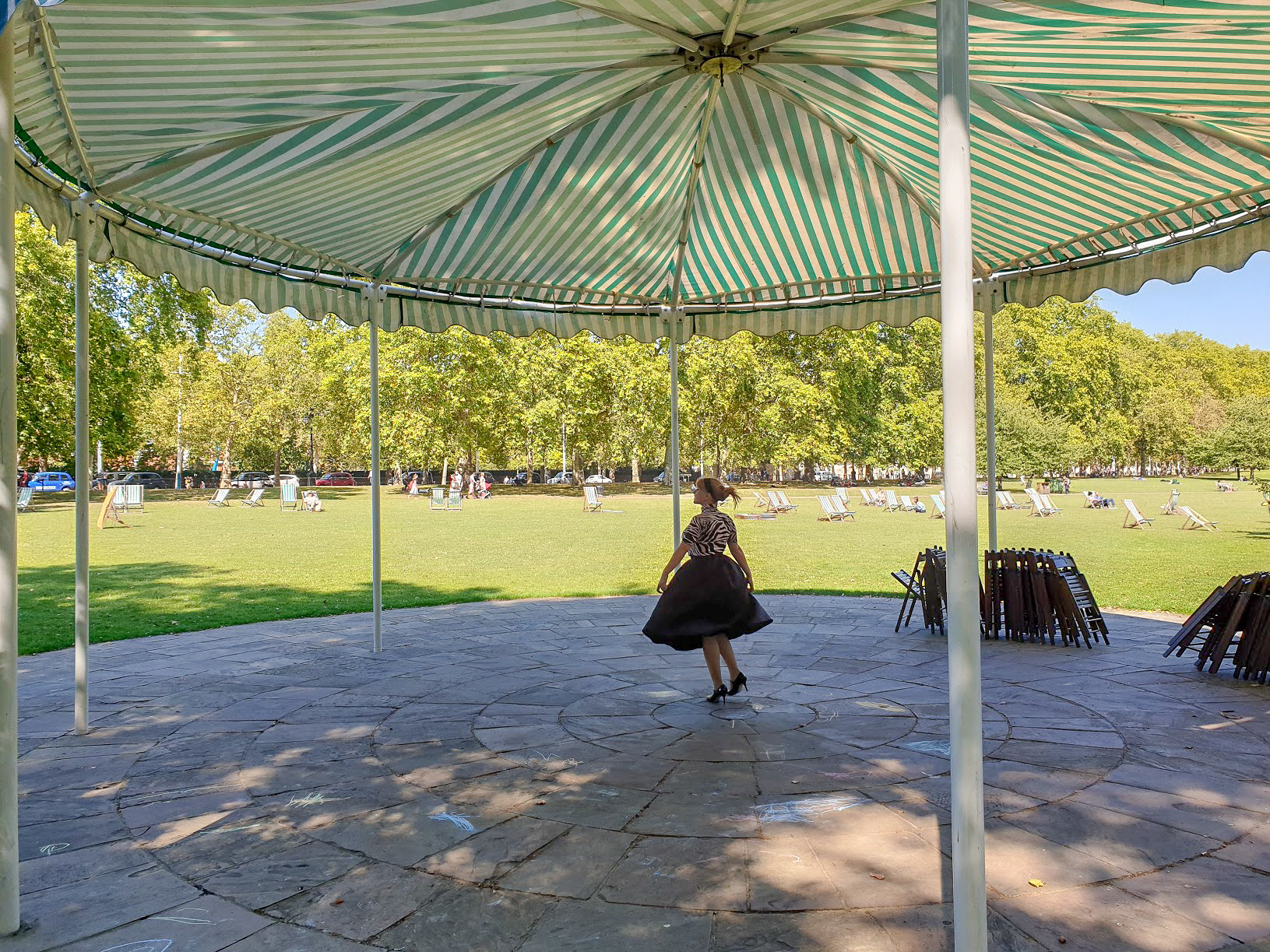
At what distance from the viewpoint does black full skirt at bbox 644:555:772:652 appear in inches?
225

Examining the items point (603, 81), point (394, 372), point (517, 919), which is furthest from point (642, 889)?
point (394, 372)

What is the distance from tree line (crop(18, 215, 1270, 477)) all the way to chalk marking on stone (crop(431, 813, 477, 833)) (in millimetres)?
32782

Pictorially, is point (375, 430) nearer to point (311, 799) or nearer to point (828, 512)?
point (311, 799)

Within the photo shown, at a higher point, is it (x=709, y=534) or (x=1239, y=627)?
(x=709, y=534)

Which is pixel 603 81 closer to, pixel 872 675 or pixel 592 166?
pixel 592 166

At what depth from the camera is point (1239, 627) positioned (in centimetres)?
652

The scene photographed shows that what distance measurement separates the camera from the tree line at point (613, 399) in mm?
43312

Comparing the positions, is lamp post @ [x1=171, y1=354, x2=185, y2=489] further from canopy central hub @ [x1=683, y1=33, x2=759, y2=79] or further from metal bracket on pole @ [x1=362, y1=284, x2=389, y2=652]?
canopy central hub @ [x1=683, y1=33, x2=759, y2=79]

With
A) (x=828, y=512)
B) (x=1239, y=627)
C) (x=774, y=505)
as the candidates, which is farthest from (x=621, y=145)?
(x=774, y=505)

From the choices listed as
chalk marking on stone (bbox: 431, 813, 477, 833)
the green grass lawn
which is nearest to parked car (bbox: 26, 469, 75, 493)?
the green grass lawn

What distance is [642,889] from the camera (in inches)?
126

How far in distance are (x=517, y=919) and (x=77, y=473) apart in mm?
4142

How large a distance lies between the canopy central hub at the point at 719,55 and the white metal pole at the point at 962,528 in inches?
115

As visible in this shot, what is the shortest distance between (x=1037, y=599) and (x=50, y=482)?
198 feet
